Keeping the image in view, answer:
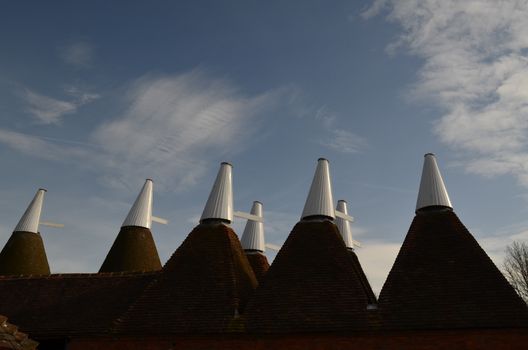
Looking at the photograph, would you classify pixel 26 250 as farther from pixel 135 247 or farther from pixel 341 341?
pixel 341 341

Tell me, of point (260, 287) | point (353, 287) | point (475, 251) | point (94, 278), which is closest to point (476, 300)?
point (475, 251)

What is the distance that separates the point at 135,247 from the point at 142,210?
1321 millimetres


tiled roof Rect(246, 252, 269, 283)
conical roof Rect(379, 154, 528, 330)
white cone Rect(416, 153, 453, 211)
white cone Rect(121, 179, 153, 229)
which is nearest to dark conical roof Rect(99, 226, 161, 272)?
white cone Rect(121, 179, 153, 229)

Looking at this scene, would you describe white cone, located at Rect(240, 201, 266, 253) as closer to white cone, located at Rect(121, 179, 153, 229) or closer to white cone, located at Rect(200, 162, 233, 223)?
white cone, located at Rect(200, 162, 233, 223)

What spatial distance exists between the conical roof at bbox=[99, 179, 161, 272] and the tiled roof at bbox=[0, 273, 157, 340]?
1.48m

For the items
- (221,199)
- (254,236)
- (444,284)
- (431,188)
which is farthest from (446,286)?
(254,236)

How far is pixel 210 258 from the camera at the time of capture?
34.7 feet

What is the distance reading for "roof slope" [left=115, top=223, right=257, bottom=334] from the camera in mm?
9305

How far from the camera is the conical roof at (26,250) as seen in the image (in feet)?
46.5

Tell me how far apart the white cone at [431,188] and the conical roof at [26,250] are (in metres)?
11.4

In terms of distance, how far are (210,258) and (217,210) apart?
4.83 feet

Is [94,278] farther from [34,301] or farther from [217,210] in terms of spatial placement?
[217,210]

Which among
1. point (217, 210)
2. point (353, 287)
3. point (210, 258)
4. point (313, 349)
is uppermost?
point (217, 210)

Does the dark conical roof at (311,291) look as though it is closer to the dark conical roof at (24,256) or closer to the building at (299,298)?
the building at (299,298)
